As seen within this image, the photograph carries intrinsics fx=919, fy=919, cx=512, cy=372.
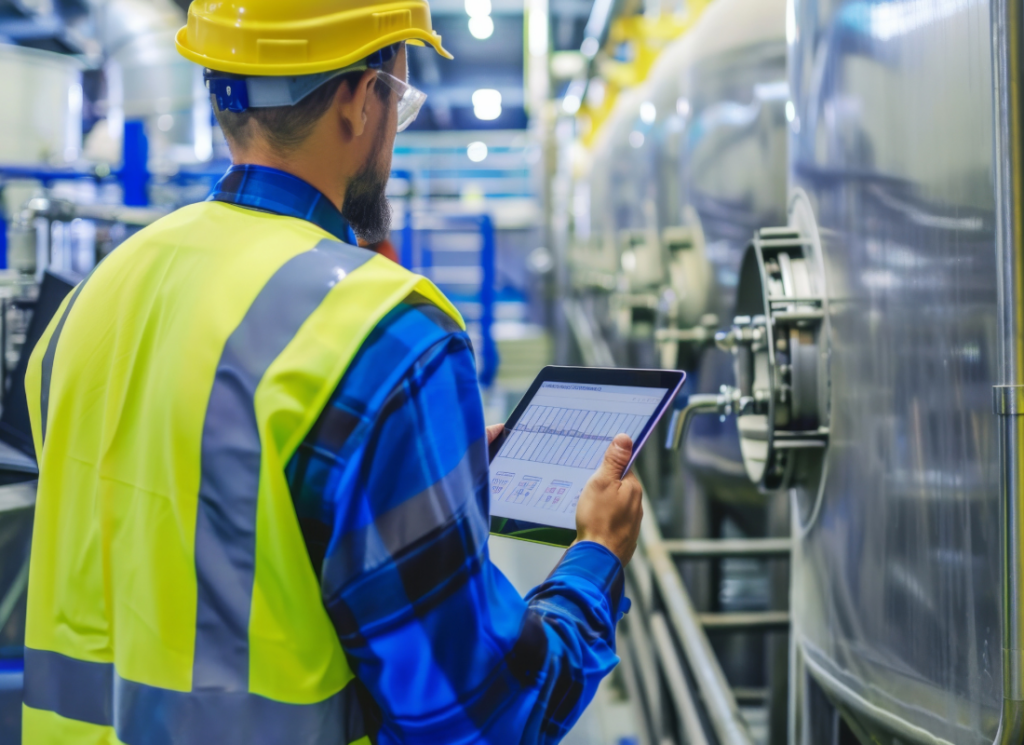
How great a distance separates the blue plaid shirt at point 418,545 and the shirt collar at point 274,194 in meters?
0.15

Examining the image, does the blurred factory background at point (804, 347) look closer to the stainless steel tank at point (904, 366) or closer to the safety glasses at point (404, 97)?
the stainless steel tank at point (904, 366)

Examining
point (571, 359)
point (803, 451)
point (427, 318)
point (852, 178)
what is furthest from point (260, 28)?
point (571, 359)

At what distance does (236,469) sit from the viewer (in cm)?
62

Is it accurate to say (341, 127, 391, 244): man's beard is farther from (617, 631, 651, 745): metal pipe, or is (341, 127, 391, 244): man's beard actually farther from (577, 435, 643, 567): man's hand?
(617, 631, 651, 745): metal pipe

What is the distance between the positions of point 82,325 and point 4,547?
92 centimetres

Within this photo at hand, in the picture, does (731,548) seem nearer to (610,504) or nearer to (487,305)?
(610,504)

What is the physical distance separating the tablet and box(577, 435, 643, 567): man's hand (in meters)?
0.01

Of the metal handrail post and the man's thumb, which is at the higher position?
the metal handrail post

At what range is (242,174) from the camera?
722 millimetres

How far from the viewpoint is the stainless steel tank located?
745 mm

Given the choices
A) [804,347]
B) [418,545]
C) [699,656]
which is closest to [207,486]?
[418,545]

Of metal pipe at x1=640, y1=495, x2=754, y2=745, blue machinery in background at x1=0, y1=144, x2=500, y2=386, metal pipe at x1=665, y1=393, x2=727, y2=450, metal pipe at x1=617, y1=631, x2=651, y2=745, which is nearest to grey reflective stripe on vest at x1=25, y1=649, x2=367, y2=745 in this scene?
metal pipe at x1=665, y1=393, x2=727, y2=450

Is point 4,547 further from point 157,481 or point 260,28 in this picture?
point 260,28

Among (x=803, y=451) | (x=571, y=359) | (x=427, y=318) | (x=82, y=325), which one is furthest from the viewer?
(x=571, y=359)
